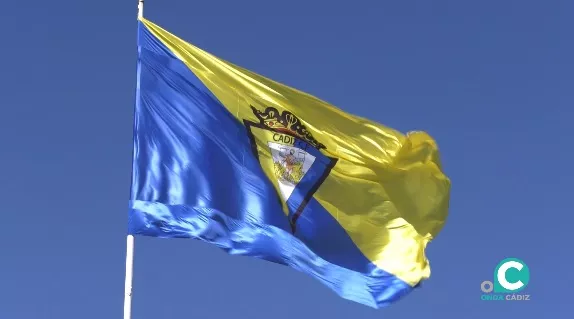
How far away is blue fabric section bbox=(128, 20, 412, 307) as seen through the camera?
19.2 meters

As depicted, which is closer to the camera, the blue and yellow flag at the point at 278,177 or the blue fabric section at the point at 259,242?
the blue fabric section at the point at 259,242

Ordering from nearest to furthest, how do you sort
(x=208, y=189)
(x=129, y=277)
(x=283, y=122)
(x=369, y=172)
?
(x=129, y=277)
(x=208, y=189)
(x=283, y=122)
(x=369, y=172)

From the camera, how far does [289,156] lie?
70.4 ft

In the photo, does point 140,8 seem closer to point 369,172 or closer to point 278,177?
point 278,177

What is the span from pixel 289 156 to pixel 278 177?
0.59 meters

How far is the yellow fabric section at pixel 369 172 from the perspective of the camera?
20969 mm

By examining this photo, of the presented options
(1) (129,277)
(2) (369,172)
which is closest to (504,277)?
(2) (369,172)

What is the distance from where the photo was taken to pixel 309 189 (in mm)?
21609

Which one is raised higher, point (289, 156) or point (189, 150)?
point (289, 156)

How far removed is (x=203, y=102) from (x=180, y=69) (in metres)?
0.76

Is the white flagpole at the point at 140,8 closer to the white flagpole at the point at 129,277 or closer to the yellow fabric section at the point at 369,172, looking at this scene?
the yellow fabric section at the point at 369,172

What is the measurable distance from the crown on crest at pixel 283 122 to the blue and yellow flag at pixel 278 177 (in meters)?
0.02

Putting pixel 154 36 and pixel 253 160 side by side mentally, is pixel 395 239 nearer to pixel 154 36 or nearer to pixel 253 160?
pixel 253 160

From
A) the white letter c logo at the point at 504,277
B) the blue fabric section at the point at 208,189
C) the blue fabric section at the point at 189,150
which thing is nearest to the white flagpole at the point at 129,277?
the blue fabric section at the point at 208,189
